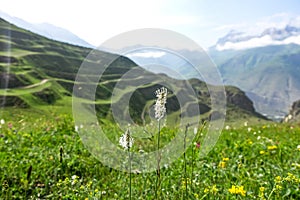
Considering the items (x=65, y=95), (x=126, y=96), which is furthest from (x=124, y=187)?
(x=65, y=95)

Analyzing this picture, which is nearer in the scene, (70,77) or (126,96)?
(126,96)

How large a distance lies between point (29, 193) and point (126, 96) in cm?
174

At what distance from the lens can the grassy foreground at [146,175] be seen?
3951 mm

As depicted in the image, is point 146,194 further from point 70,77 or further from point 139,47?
point 70,77

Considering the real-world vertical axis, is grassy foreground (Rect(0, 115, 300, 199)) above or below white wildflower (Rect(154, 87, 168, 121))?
below

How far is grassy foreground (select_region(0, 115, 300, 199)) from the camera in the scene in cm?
395

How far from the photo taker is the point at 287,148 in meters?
6.50

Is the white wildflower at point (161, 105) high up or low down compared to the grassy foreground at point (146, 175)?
up

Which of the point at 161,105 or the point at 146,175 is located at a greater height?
the point at 161,105

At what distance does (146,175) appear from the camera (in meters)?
5.08

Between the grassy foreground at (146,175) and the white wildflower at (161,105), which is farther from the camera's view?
the grassy foreground at (146,175)

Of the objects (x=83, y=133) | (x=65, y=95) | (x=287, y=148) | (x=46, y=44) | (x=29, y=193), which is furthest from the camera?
(x=46, y=44)

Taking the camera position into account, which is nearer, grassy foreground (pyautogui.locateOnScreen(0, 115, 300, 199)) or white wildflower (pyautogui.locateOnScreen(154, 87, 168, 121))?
white wildflower (pyautogui.locateOnScreen(154, 87, 168, 121))

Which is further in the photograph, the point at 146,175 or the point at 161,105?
the point at 146,175
